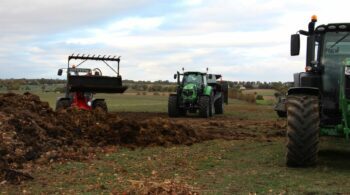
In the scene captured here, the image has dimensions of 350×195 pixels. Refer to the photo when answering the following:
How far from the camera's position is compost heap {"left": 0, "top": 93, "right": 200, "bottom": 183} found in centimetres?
1114

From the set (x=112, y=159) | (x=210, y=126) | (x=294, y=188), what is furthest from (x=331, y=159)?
(x=210, y=126)

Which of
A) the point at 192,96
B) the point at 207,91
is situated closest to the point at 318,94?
the point at 192,96

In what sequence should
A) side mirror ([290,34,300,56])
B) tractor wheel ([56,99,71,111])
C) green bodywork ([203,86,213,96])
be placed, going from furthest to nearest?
1. green bodywork ([203,86,213,96])
2. tractor wheel ([56,99,71,111])
3. side mirror ([290,34,300,56])

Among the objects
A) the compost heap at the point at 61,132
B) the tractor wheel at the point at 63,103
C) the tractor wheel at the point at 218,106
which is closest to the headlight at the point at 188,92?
the tractor wheel at the point at 218,106

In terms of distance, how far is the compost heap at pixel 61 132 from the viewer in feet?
36.6

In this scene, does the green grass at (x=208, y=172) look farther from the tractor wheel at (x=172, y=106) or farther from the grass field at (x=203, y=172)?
the tractor wheel at (x=172, y=106)

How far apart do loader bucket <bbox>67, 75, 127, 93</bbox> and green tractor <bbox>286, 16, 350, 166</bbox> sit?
9939 mm

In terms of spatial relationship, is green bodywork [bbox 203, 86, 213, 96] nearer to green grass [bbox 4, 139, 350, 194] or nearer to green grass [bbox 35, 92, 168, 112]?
green grass [bbox 35, 92, 168, 112]

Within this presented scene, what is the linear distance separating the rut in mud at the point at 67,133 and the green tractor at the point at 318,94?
394 cm

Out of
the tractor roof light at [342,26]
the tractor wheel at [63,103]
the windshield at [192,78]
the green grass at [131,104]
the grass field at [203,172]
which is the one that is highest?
the tractor roof light at [342,26]

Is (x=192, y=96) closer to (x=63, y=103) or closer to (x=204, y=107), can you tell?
(x=204, y=107)

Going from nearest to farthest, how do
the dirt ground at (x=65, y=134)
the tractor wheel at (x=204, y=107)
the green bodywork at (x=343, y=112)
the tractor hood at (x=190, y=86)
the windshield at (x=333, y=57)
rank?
the green bodywork at (x=343, y=112) < the dirt ground at (x=65, y=134) < the windshield at (x=333, y=57) < the tractor wheel at (x=204, y=107) < the tractor hood at (x=190, y=86)

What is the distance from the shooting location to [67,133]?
43.9 ft

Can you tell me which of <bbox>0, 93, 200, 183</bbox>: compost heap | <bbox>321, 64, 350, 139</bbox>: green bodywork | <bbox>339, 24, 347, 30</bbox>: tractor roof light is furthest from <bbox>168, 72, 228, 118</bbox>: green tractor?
<bbox>321, 64, 350, 139</bbox>: green bodywork
